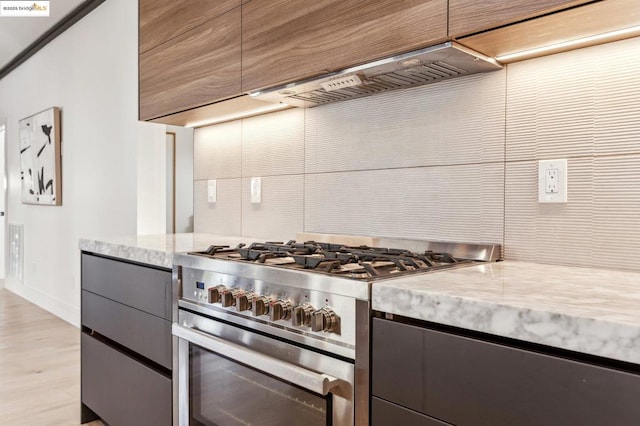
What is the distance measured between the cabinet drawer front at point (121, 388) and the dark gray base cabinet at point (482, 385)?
1.03 m

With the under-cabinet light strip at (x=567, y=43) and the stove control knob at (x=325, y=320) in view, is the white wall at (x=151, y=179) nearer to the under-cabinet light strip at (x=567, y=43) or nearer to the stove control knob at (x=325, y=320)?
the stove control knob at (x=325, y=320)

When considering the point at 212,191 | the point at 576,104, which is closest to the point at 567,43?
the point at 576,104

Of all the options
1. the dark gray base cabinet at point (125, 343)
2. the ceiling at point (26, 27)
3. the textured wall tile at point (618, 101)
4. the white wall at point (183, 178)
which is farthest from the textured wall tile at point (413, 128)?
the white wall at point (183, 178)

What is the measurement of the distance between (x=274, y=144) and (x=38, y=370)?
2213mm

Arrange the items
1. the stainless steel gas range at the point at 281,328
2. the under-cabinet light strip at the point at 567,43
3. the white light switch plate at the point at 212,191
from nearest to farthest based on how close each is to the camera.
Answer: the stainless steel gas range at the point at 281,328, the under-cabinet light strip at the point at 567,43, the white light switch plate at the point at 212,191

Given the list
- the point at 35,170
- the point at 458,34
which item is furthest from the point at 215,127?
the point at 35,170

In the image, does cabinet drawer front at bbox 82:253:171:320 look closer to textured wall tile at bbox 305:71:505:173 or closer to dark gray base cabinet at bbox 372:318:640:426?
textured wall tile at bbox 305:71:505:173

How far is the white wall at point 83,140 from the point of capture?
346cm

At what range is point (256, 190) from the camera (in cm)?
239

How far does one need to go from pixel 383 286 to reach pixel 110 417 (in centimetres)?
165

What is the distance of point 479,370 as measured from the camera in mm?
896

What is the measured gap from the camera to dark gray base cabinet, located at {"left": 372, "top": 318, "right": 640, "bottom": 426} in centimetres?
76

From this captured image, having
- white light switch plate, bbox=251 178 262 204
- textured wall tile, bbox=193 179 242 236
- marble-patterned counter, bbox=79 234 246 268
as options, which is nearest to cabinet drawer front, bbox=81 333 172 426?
marble-patterned counter, bbox=79 234 246 268

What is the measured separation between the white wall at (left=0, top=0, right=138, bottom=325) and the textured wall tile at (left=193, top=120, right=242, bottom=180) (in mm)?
826
